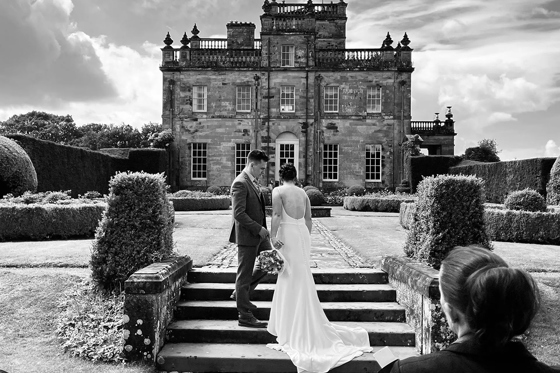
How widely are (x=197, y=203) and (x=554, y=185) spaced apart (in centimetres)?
1496

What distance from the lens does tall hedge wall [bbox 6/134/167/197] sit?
64.7 feet

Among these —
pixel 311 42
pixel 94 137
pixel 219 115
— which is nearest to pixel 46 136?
pixel 94 137

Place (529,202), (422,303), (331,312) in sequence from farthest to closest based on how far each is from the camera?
1. (529,202)
2. (331,312)
3. (422,303)


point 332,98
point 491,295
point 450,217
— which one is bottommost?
point 450,217

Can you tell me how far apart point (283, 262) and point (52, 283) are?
3.83 metres

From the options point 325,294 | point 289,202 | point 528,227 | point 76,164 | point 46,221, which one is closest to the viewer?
point 289,202

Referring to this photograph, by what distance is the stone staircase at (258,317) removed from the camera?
5.09 metres

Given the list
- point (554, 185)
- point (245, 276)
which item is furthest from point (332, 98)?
point (245, 276)

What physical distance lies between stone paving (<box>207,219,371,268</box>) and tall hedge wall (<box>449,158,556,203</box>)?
1215 cm

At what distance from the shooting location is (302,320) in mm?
5211

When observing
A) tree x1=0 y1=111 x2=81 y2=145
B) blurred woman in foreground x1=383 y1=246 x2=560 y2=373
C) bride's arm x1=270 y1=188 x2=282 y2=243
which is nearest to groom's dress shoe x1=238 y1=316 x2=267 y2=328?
bride's arm x1=270 y1=188 x2=282 y2=243

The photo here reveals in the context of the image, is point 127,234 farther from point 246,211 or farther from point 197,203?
point 197,203

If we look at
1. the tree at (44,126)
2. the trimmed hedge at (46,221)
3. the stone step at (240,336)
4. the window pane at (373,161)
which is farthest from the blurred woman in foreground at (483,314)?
the tree at (44,126)

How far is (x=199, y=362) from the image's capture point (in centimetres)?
510
